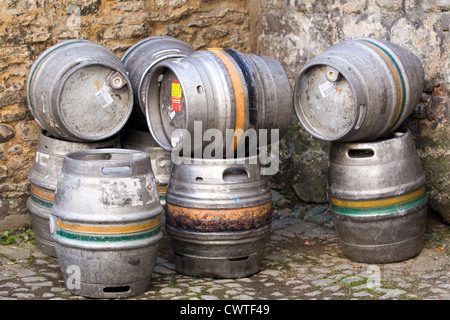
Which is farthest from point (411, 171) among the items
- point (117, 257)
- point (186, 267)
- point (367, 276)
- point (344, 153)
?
point (117, 257)

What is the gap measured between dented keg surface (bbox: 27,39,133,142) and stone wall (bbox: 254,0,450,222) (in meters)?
1.79

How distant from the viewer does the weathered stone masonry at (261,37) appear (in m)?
5.32

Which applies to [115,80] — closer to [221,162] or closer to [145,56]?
[145,56]

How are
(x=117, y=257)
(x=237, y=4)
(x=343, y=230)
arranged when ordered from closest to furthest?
(x=117, y=257) → (x=343, y=230) → (x=237, y=4)

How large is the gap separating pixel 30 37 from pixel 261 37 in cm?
211

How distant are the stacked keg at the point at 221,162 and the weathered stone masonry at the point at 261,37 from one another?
44.5 inches

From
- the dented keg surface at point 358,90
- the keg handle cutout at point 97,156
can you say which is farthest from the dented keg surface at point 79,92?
the dented keg surface at point 358,90

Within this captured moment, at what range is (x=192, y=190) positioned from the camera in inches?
185

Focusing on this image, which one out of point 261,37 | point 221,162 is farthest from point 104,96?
point 261,37

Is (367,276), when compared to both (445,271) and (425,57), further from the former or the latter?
(425,57)

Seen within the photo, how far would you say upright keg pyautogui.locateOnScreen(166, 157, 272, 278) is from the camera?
4.66 metres

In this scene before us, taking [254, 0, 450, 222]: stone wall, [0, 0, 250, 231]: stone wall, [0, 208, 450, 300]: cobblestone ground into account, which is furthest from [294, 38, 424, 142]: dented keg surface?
[0, 0, 250, 231]: stone wall

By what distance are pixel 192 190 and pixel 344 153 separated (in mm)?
1084

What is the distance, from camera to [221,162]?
184 inches
